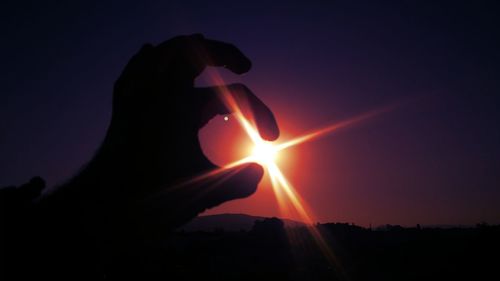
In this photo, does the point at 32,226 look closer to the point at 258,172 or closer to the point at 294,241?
the point at 258,172

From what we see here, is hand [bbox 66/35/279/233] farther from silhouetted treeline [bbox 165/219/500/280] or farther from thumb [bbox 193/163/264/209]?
silhouetted treeline [bbox 165/219/500/280]

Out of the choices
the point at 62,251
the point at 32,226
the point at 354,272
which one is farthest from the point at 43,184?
the point at 354,272

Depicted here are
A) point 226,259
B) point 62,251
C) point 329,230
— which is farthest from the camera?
point 329,230

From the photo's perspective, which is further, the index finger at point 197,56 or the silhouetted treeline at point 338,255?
the silhouetted treeline at point 338,255

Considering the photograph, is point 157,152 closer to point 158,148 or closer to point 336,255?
point 158,148

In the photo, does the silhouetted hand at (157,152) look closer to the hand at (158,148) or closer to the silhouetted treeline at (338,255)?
the hand at (158,148)

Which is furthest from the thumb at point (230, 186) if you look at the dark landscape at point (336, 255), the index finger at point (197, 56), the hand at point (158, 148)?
the dark landscape at point (336, 255)

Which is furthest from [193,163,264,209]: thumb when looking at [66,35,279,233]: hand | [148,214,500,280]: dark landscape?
[148,214,500,280]: dark landscape
